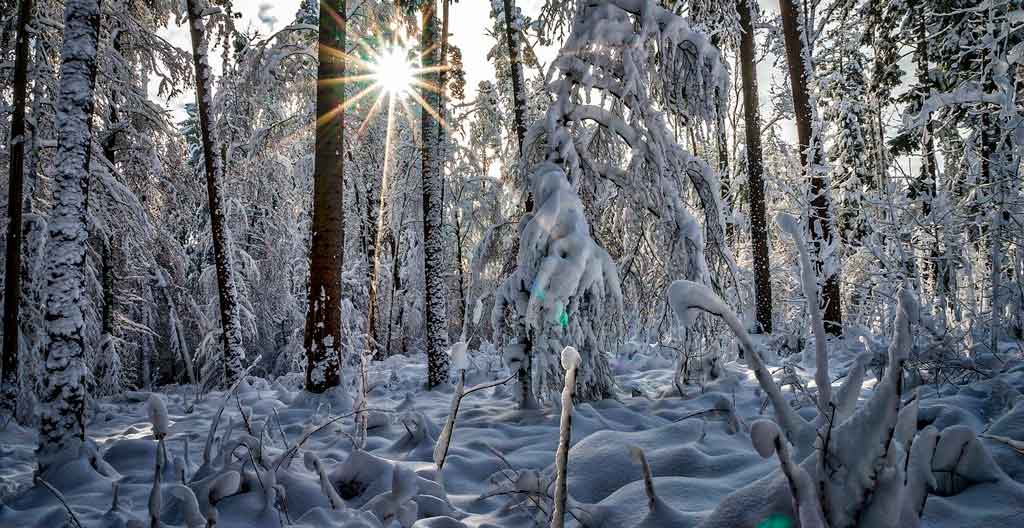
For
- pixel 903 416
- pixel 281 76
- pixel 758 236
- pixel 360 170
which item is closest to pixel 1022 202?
pixel 903 416

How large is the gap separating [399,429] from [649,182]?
342 centimetres

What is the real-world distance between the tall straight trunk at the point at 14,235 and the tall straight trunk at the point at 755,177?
1163cm

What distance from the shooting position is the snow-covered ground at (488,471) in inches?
85.1

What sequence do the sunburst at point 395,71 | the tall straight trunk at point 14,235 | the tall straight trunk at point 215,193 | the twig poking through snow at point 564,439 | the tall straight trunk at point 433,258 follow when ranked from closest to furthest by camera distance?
the twig poking through snow at point 564,439
the tall straight trunk at point 14,235
the tall straight trunk at point 433,258
the tall straight trunk at point 215,193
the sunburst at point 395,71

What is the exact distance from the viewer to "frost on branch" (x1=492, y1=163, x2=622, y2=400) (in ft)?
15.4

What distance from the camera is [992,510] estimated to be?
5.68ft

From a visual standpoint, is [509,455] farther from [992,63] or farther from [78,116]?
[992,63]

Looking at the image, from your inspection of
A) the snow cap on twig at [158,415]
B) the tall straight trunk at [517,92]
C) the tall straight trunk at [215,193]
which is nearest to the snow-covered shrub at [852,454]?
the snow cap on twig at [158,415]

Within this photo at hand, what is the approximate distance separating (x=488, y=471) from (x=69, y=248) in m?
3.89

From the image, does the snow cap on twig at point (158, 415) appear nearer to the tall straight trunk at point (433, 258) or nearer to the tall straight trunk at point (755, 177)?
the tall straight trunk at point (433, 258)

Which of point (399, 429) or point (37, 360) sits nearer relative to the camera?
point (399, 429)

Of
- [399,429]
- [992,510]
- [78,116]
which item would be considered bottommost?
[399,429]

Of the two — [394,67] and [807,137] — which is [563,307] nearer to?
[807,137]

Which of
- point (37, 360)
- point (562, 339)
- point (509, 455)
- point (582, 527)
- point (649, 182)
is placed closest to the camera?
point (582, 527)
